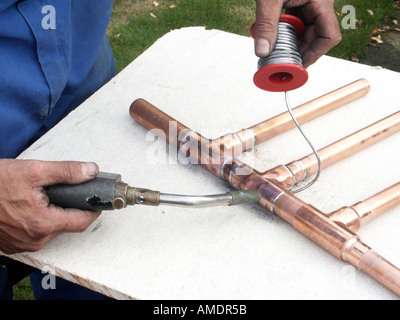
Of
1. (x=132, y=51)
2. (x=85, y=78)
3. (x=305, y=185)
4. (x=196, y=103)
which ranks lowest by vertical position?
(x=305, y=185)

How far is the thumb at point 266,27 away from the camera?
1.18 m

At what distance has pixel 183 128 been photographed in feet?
4.66

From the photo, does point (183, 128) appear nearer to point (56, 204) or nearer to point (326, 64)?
point (56, 204)

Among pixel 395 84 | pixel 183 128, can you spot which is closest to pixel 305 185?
pixel 183 128

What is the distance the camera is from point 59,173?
3.65 ft

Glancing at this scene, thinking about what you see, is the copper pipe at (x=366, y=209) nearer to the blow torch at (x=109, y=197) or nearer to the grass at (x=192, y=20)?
the blow torch at (x=109, y=197)

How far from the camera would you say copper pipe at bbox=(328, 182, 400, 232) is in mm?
1156

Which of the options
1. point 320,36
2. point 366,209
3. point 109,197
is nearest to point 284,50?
point 320,36

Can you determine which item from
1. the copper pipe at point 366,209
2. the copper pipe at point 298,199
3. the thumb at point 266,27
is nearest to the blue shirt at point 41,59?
the copper pipe at point 298,199

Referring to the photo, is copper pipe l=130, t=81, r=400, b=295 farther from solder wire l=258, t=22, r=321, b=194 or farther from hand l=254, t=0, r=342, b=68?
hand l=254, t=0, r=342, b=68

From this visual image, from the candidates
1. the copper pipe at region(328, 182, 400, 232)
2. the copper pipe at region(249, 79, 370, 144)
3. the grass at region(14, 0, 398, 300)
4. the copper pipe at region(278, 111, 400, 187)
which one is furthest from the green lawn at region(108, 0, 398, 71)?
the copper pipe at region(328, 182, 400, 232)

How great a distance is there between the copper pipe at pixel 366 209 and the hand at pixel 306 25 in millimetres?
463

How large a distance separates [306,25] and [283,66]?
0.34 meters
